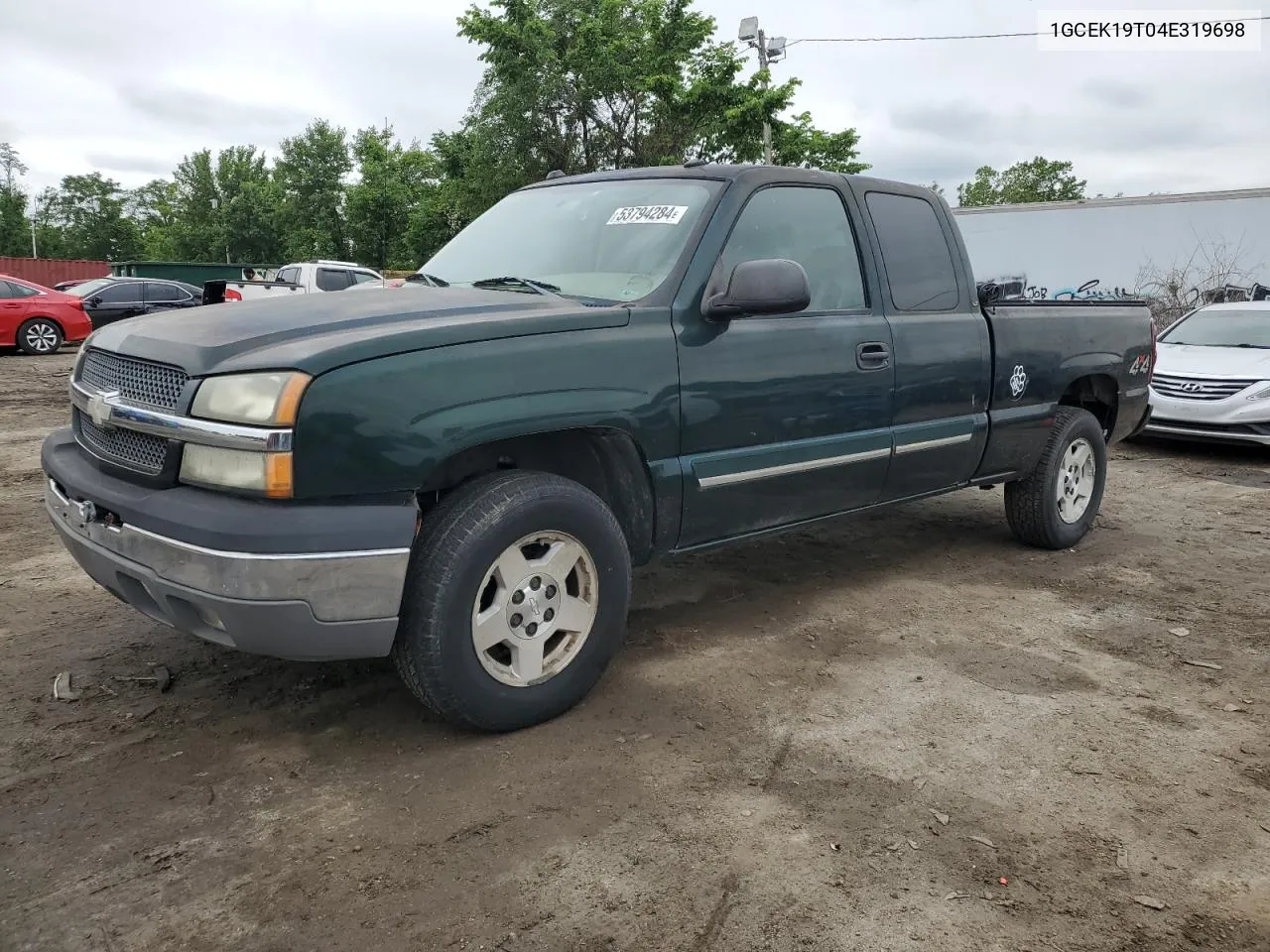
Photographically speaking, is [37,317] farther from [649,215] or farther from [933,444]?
[933,444]

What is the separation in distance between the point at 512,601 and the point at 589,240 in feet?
5.00

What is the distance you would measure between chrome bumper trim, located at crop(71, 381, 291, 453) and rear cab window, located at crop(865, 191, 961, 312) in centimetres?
276

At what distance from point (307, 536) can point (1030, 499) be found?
4.02 metres

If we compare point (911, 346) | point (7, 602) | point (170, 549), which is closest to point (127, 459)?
point (170, 549)

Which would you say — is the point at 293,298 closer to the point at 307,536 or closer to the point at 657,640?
the point at 307,536

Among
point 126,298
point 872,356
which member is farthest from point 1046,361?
point 126,298

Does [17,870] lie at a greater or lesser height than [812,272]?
lesser

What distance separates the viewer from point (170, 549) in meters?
2.60

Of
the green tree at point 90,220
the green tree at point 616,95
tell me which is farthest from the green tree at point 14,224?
the green tree at point 616,95

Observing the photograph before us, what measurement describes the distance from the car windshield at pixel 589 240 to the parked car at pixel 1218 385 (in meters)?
6.82

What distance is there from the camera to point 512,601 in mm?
2947

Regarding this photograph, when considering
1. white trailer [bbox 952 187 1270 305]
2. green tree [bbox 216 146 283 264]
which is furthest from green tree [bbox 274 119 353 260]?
white trailer [bbox 952 187 1270 305]

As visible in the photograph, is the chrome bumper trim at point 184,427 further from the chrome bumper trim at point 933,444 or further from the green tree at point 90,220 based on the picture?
the green tree at point 90,220

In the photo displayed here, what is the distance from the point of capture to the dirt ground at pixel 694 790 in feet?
7.18
